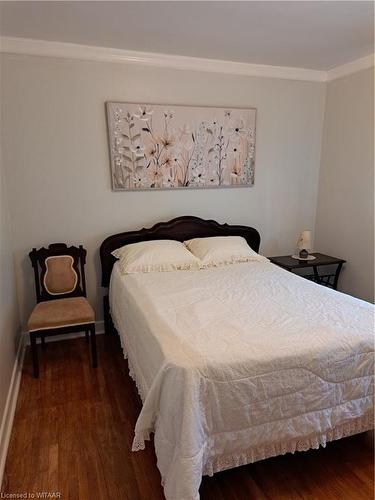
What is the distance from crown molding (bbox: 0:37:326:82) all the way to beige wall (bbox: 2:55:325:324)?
0.05 meters

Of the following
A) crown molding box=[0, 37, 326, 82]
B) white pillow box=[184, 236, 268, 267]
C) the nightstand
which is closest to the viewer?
crown molding box=[0, 37, 326, 82]

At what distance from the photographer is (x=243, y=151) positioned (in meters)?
3.45

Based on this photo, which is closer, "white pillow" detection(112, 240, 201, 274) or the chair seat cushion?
the chair seat cushion

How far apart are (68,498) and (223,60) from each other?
338 centimetres

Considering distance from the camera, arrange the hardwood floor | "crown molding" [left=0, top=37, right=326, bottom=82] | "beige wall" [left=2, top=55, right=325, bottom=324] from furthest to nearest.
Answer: "beige wall" [left=2, top=55, right=325, bottom=324] → "crown molding" [left=0, top=37, right=326, bottom=82] → the hardwood floor

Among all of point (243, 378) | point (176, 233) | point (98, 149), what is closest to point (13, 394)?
point (243, 378)

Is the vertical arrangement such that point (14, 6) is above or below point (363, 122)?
above

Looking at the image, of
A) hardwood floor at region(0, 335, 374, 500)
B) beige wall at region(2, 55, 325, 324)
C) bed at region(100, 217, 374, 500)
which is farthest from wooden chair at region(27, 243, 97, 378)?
bed at region(100, 217, 374, 500)

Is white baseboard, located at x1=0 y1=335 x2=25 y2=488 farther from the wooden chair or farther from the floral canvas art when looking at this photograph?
the floral canvas art

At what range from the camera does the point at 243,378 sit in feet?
4.91

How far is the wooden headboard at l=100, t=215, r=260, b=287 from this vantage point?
3125 mm

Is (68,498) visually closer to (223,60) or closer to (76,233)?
(76,233)

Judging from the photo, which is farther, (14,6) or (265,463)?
(14,6)

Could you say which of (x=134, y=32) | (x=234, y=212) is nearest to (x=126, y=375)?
(x=234, y=212)
